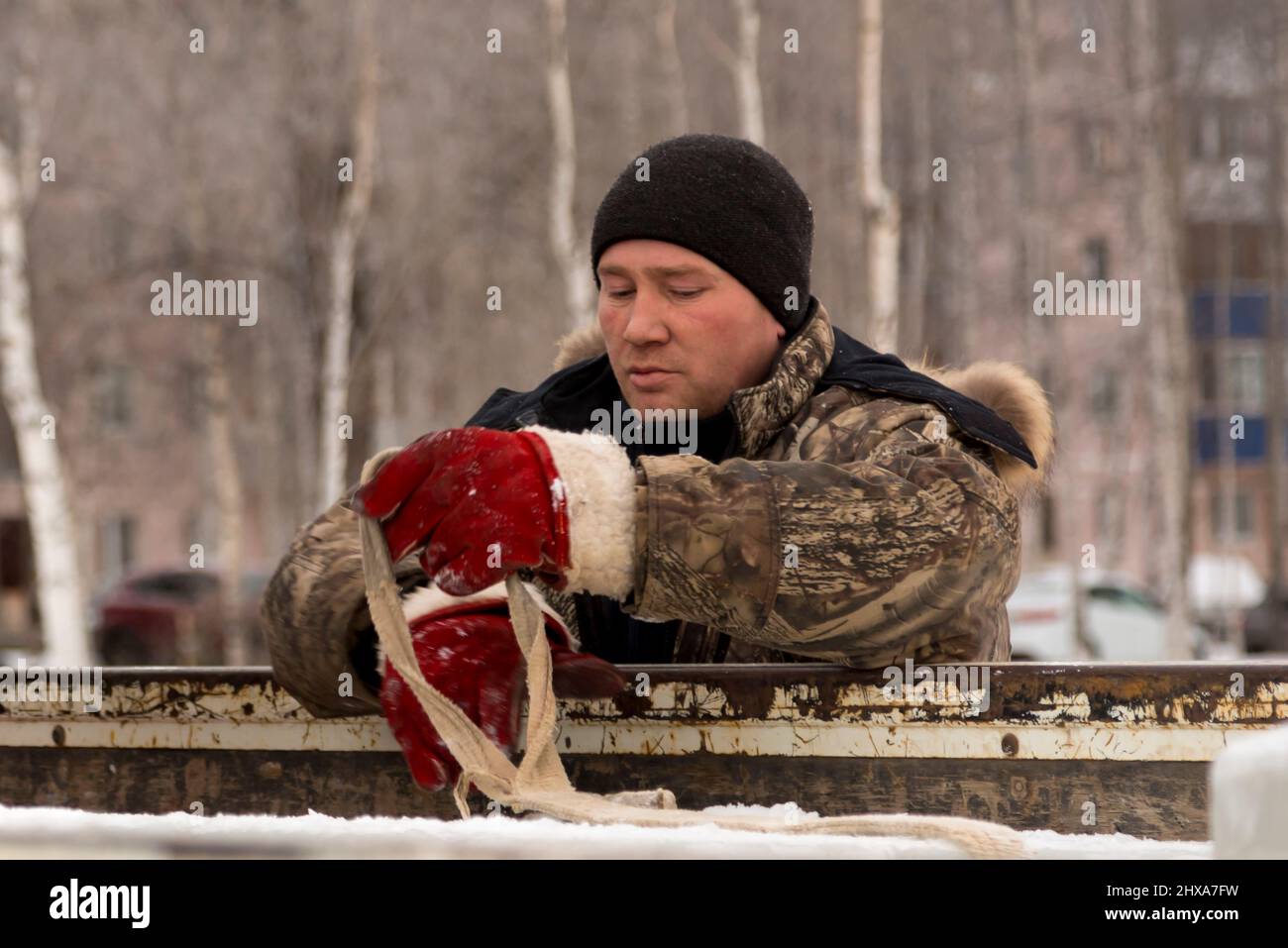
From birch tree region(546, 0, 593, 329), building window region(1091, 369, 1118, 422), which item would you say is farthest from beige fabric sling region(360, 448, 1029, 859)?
building window region(1091, 369, 1118, 422)

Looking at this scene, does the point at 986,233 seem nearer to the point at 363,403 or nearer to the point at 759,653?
the point at 363,403

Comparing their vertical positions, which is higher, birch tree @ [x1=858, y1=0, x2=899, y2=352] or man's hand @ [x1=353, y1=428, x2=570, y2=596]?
birch tree @ [x1=858, y1=0, x2=899, y2=352]

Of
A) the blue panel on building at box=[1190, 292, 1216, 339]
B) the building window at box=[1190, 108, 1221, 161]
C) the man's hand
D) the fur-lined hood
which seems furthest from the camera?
the blue panel on building at box=[1190, 292, 1216, 339]

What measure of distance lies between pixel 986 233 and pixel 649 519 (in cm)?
2144

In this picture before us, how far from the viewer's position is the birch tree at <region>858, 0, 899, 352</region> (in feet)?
38.9

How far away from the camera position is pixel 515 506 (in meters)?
2.15

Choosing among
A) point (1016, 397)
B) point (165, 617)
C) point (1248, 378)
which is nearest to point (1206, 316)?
point (1248, 378)

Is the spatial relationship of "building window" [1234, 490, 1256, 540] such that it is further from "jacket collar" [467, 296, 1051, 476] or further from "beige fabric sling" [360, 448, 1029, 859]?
"beige fabric sling" [360, 448, 1029, 859]

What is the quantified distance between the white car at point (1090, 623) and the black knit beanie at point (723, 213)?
1195 centimetres

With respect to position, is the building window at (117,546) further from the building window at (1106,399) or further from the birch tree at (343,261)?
the birch tree at (343,261)

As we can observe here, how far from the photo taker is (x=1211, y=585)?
1019 inches

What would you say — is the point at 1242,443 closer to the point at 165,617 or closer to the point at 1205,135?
the point at 1205,135

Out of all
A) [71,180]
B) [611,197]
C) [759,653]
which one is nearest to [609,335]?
[611,197]

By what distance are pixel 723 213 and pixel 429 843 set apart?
1720 millimetres
